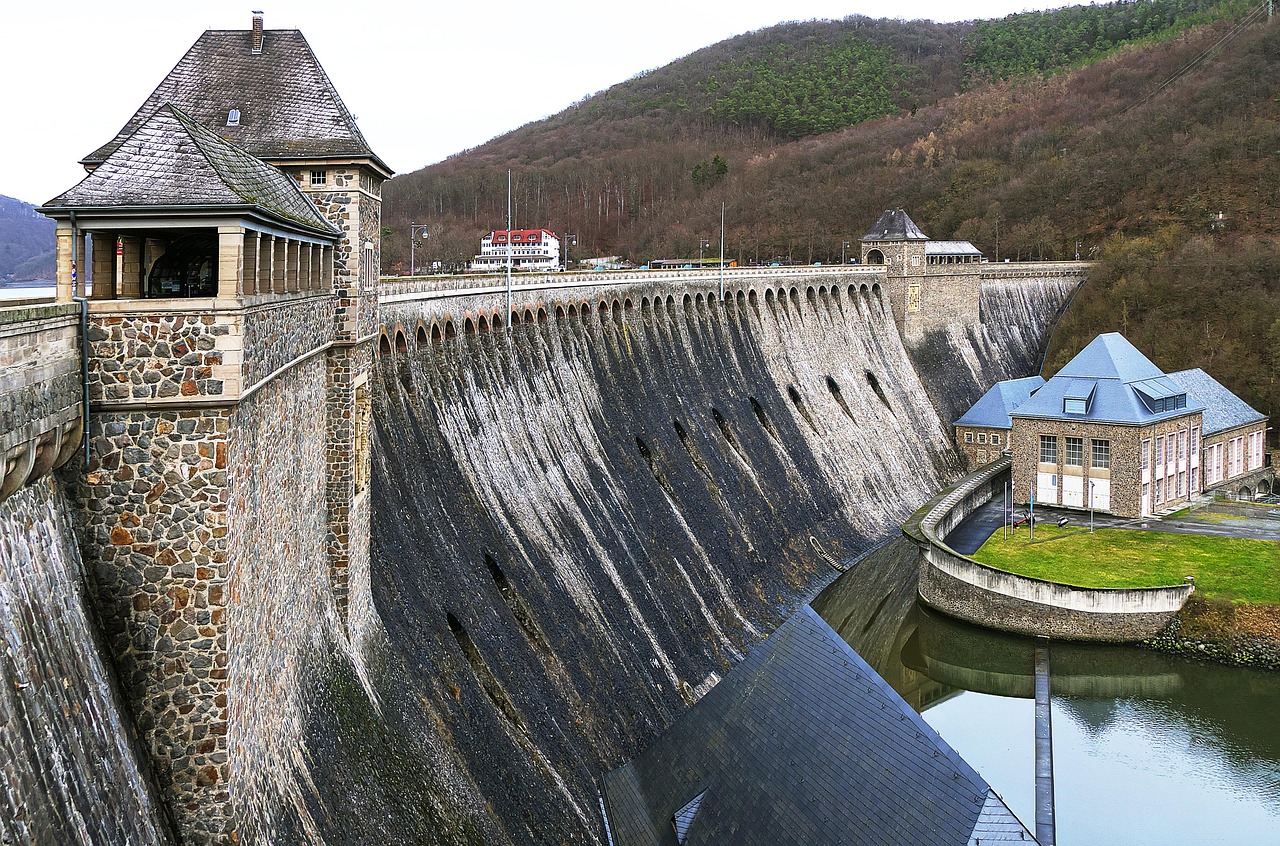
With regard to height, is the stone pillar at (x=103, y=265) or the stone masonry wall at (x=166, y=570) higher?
the stone pillar at (x=103, y=265)

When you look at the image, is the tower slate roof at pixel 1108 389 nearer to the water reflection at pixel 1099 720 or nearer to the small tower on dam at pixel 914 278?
the water reflection at pixel 1099 720

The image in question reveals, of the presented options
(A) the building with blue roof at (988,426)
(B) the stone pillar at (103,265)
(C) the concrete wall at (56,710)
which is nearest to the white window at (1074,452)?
(A) the building with blue roof at (988,426)

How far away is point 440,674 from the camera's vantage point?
927 inches

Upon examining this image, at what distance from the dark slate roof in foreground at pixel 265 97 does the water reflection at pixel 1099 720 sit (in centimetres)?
2166

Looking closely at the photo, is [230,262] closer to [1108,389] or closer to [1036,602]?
[1036,602]

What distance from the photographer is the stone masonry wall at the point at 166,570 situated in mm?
12648

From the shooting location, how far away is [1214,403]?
60125 mm

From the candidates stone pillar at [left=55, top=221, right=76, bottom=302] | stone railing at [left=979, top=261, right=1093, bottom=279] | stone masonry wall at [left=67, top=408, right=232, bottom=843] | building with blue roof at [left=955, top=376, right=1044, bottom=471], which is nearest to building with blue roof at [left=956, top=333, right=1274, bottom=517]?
building with blue roof at [left=955, top=376, right=1044, bottom=471]

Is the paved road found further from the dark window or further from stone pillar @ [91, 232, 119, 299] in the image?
stone pillar @ [91, 232, 119, 299]

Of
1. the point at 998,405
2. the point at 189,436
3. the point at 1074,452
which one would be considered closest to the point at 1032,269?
the point at 998,405

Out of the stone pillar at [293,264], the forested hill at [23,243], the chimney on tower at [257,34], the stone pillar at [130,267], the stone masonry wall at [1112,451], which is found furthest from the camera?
the stone masonry wall at [1112,451]

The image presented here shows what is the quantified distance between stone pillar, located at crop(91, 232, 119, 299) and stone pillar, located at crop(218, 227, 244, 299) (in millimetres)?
1371

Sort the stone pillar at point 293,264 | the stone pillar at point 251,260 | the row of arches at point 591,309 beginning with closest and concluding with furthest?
the stone pillar at point 251,260 < the stone pillar at point 293,264 < the row of arches at point 591,309

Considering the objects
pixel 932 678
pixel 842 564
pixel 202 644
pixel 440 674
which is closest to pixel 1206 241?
pixel 842 564
